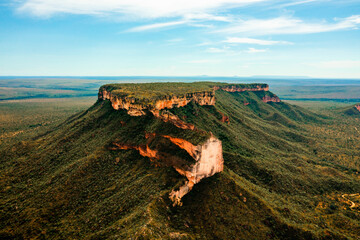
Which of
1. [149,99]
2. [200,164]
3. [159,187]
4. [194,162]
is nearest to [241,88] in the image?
[149,99]

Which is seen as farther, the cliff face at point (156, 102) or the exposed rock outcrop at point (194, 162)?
the cliff face at point (156, 102)

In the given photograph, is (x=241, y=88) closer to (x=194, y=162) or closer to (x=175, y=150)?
(x=175, y=150)

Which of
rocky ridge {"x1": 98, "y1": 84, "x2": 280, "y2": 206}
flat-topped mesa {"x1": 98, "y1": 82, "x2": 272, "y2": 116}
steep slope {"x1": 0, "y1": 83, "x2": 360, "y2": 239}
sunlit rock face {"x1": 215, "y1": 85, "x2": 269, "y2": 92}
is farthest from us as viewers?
sunlit rock face {"x1": 215, "y1": 85, "x2": 269, "y2": 92}

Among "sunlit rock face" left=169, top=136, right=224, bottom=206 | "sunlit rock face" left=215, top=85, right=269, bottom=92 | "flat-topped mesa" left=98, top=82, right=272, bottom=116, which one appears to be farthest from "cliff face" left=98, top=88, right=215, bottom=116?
"sunlit rock face" left=215, top=85, right=269, bottom=92

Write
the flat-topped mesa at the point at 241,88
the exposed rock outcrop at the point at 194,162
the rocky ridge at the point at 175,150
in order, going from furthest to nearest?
the flat-topped mesa at the point at 241,88 → the rocky ridge at the point at 175,150 → the exposed rock outcrop at the point at 194,162

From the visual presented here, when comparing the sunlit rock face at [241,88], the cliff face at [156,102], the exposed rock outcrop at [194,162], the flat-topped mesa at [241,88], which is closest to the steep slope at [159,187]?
the exposed rock outcrop at [194,162]

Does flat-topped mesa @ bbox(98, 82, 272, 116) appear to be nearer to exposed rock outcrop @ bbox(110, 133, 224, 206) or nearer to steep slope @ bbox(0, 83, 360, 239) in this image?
steep slope @ bbox(0, 83, 360, 239)

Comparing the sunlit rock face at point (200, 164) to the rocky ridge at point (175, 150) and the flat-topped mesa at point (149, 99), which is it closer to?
the rocky ridge at point (175, 150)

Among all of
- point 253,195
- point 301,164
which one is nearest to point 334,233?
point 253,195
